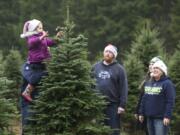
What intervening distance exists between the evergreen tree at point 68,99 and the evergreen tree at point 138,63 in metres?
5.94

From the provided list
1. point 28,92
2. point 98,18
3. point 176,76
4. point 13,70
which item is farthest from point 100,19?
point 28,92

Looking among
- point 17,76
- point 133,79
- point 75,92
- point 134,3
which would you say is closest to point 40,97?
point 75,92

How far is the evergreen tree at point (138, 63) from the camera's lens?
13.6m

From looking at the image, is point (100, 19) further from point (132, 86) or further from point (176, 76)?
point (176, 76)

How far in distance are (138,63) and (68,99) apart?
6950mm

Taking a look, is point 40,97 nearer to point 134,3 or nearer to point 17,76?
point 17,76

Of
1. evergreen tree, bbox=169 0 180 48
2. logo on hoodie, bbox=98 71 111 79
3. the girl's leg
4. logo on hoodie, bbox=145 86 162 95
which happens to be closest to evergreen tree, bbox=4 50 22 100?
logo on hoodie, bbox=98 71 111 79

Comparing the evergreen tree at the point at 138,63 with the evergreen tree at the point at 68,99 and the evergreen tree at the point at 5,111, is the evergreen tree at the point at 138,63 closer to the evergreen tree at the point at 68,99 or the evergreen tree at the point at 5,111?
the evergreen tree at the point at 68,99

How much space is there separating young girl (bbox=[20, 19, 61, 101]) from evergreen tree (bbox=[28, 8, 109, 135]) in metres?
0.52

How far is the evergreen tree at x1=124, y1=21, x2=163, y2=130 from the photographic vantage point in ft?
44.5

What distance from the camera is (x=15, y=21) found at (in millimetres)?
47969

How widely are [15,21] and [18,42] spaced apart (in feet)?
12.6

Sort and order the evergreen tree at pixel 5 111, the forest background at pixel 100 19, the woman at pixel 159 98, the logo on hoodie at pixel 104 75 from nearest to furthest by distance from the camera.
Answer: the evergreen tree at pixel 5 111 < the woman at pixel 159 98 < the logo on hoodie at pixel 104 75 < the forest background at pixel 100 19

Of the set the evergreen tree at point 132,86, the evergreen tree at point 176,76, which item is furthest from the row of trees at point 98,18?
the evergreen tree at point 176,76
